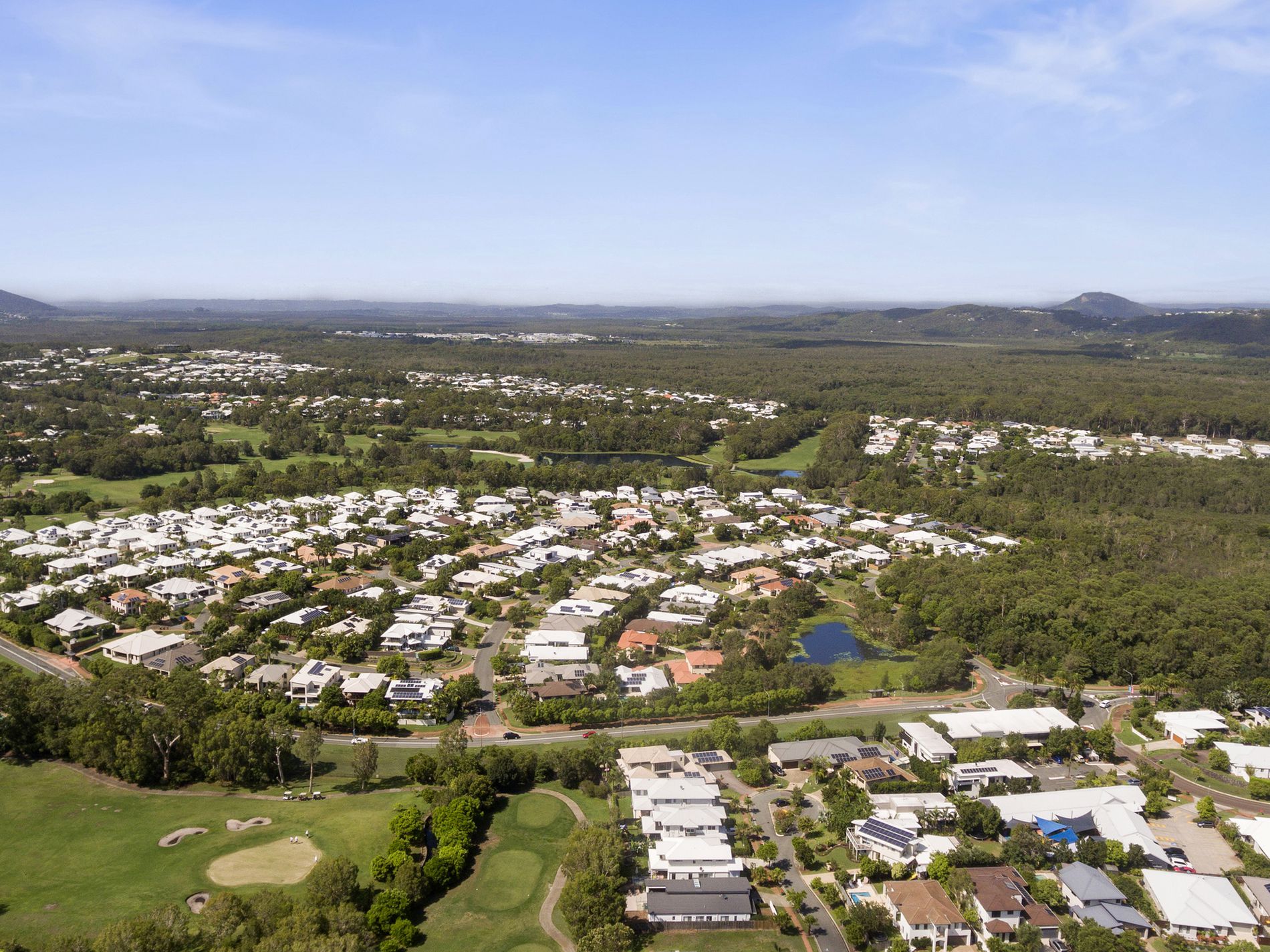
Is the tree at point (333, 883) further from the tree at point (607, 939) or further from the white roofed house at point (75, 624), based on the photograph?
the white roofed house at point (75, 624)

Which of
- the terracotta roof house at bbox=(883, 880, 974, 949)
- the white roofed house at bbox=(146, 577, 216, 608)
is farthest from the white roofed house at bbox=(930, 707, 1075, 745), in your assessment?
the white roofed house at bbox=(146, 577, 216, 608)

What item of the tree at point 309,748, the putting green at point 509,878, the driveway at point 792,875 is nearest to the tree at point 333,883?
the putting green at point 509,878

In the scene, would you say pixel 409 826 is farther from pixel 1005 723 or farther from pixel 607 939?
pixel 1005 723

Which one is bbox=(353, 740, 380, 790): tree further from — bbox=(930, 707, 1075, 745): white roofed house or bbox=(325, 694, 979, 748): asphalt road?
bbox=(930, 707, 1075, 745): white roofed house

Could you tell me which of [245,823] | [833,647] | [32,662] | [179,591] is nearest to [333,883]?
[245,823]

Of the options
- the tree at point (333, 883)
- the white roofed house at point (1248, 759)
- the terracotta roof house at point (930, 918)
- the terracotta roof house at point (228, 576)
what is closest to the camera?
the tree at point (333, 883)

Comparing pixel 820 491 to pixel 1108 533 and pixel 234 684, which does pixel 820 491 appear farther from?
pixel 234 684
